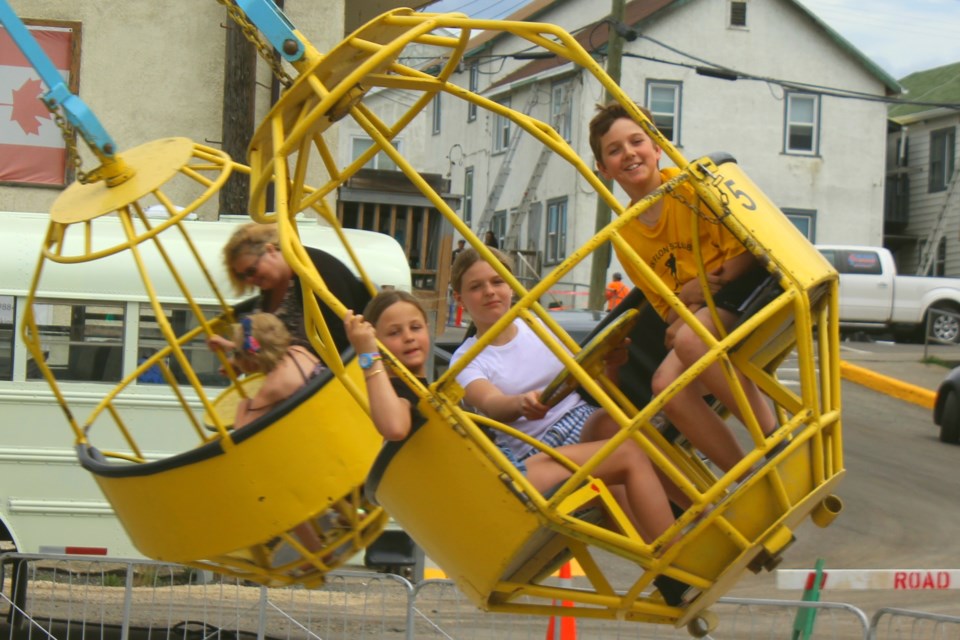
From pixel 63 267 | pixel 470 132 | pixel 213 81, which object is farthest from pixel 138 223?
pixel 470 132

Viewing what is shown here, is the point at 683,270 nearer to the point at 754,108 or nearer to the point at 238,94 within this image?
the point at 238,94

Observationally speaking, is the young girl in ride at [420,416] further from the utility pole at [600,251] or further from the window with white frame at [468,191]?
the window with white frame at [468,191]

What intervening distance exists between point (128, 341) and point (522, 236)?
2599cm

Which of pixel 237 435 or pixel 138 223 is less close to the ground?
pixel 138 223

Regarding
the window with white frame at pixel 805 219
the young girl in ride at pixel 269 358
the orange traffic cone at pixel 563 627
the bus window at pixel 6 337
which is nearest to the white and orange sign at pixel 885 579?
the orange traffic cone at pixel 563 627

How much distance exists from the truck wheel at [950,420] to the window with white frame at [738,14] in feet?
59.3

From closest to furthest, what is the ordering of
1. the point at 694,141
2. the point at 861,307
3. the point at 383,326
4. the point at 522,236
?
1. the point at 383,326
2. the point at 861,307
3. the point at 694,141
4. the point at 522,236

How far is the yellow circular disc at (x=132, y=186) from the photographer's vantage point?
468cm

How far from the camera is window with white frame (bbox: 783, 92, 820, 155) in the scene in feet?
107

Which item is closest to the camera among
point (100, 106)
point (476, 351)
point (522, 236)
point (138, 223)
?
point (476, 351)

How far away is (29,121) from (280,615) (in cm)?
809

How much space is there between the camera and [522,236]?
114 feet

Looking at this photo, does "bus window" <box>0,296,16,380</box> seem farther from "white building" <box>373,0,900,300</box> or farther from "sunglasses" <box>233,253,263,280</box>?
"white building" <box>373,0,900,300</box>

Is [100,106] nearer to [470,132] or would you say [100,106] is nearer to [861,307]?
[861,307]
